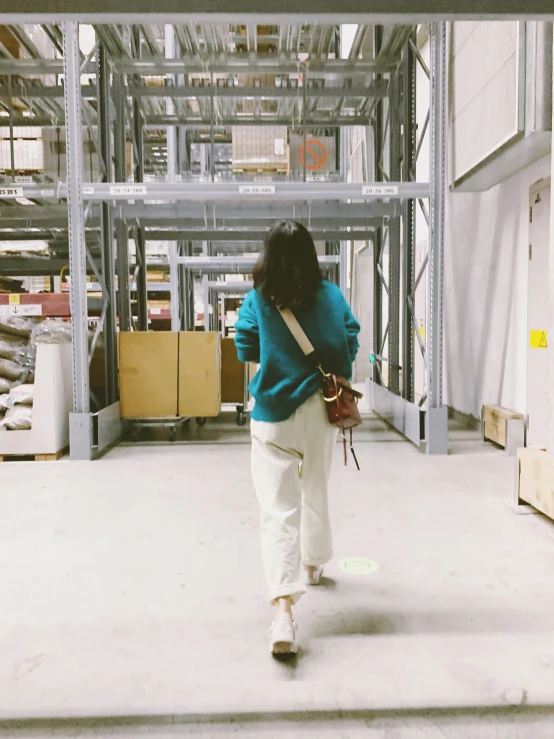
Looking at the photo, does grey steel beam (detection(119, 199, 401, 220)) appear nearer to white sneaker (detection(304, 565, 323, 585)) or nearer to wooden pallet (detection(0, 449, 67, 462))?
wooden pallet (detection(0, 449, 67, 462))

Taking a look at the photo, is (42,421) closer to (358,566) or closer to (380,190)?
(358,566)

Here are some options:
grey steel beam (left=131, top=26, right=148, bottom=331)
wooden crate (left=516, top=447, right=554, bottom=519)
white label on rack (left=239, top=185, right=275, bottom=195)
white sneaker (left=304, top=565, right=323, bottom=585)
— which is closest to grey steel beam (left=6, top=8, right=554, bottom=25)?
white sneaker (left=304, top=565, right=323, bottom=585)

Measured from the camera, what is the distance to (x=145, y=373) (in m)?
6.47

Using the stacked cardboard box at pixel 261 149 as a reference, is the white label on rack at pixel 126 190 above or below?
below

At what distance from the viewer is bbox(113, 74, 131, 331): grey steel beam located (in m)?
7.16

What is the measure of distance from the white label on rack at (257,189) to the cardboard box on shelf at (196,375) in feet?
5.81

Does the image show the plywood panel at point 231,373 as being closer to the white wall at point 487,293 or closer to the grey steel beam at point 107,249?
the grey steel beam at point 107,249

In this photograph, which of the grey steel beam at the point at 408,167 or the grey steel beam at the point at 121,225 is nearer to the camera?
the grey steel beam at the point at 408,167

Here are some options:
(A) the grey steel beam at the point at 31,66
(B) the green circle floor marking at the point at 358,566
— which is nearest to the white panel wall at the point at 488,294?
(B) the green circle floor marking at the point at 358,566

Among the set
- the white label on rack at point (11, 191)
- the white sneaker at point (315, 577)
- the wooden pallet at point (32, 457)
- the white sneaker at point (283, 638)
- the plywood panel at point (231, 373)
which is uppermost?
the white label on rack at point (11, 191)

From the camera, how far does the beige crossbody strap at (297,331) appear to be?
213 cm

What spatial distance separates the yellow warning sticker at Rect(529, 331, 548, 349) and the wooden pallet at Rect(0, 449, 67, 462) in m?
4.97

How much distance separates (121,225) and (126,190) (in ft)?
6.73

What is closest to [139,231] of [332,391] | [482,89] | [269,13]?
[482,89]
